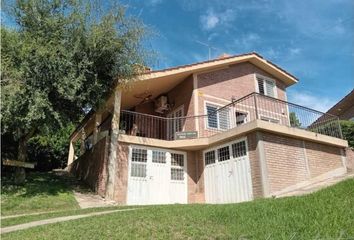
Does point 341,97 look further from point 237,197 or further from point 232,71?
point 237,197

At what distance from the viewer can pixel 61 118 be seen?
13.5 metres

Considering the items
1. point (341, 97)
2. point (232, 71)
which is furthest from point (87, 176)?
point (341, 97)

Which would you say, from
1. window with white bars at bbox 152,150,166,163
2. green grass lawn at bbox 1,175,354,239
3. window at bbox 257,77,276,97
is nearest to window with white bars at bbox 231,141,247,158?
window with white bars at bbox 152,150,166,163

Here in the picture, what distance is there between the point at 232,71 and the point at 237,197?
8134mm

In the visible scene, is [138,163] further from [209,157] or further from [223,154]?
[223,154]

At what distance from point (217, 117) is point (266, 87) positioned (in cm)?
509

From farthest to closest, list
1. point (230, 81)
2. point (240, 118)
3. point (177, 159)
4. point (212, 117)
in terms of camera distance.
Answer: point (230, 81) < point (240, 118) < point (212, 117) < point (177, 159)

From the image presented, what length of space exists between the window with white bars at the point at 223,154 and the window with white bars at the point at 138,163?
3.27 m

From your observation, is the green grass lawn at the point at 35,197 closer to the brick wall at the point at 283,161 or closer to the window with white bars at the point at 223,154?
the window with white bars at the point at 223,154

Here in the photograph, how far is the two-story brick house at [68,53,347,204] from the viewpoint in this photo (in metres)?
13.2

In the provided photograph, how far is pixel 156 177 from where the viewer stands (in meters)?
14.7

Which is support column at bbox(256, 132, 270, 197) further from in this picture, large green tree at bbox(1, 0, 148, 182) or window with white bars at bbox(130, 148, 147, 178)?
large green tree at bbox(1, 0, 148, 182)

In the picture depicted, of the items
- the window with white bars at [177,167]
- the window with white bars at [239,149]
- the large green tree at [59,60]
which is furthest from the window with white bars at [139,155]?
the window with white bars at [239,149]

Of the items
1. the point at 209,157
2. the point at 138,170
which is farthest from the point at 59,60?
the point at 209,157
